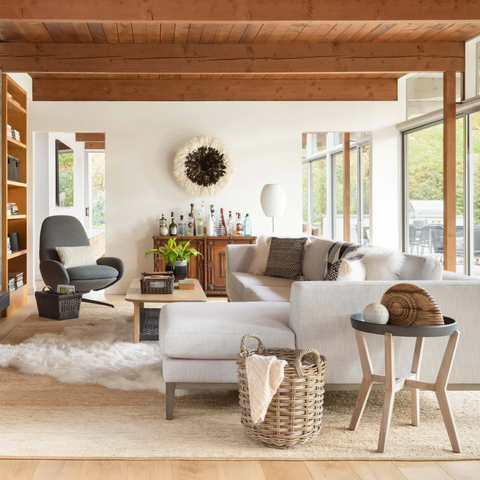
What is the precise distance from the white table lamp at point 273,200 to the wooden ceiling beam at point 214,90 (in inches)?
51.0

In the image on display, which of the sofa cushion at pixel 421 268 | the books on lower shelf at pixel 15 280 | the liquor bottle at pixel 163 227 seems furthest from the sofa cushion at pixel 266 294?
the books on lower shelf at pixel 15 280

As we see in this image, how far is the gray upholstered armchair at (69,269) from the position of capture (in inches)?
245

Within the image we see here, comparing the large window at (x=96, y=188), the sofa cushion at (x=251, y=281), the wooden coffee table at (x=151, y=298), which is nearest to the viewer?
the wooden coffee table at (x=151, y=298)

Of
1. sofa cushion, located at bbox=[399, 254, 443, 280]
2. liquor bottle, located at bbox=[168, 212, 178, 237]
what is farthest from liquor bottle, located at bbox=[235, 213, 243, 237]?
sofa cushion, located at bbox=[399, 254, 443, 280]

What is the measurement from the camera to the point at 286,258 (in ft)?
19.1

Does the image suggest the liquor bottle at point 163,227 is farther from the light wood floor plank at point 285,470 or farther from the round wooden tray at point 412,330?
the light wood floor plank at point 285,470

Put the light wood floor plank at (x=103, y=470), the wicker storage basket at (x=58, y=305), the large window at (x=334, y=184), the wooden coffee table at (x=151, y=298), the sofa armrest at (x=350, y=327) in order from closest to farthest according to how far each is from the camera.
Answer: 1. the light wood floor plank at (x=103, y=470)
2. the sofa armrest at (x=350, y=327)
3. the wooden coffee table at (x=151, y=298)
4. the wicker storage basket at (x=58, y=305)
5. the large window at (x=334, y=184)

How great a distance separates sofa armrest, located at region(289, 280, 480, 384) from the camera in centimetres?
305

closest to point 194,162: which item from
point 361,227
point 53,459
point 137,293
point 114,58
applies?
point 114,58

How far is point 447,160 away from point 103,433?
476 centimetres

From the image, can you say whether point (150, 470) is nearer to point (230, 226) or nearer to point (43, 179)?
point (230, 226)

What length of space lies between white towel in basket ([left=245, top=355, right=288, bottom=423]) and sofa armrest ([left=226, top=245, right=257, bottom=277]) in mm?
3745

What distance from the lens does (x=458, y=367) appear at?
3111 mm

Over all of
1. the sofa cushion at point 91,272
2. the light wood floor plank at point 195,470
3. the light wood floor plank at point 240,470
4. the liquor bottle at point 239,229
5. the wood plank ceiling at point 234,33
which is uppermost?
the wood plank ceiling at point 234,33
